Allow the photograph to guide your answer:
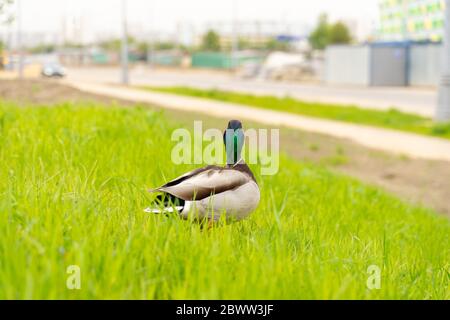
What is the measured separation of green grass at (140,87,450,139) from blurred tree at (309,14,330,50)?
47.7 m

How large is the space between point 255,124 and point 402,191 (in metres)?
7.17

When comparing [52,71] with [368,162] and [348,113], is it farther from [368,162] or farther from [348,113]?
[368,162]

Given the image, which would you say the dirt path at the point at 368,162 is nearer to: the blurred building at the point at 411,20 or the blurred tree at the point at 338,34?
the blurred building at the point at 411,20

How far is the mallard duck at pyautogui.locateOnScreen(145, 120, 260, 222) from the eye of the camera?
3.40 meters

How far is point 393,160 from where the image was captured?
13180mm

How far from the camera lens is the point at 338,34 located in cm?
6975

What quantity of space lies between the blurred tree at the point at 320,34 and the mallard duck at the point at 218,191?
2840 inches

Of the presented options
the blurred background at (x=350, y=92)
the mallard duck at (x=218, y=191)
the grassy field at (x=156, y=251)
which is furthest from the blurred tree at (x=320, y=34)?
the mallard duck at (x=218, y=191)

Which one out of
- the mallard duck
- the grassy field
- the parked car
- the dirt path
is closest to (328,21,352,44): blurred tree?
the parked car

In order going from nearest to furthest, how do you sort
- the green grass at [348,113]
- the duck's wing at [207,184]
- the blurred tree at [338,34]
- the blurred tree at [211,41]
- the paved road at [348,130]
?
the duck's wing at [207,184] → the paved road at [348,130] → the green grass at [348,113] → the blurred tree at [338,34] → the blurred tree at [211,41]

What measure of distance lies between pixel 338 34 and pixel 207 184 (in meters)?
68.3

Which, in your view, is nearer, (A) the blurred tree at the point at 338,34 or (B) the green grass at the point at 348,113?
(B) the green grass at the point at 348,113

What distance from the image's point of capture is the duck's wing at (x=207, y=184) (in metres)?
3.40

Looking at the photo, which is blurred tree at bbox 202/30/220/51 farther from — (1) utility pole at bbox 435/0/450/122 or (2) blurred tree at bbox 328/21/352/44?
(1) utility pole at bbox 435/0/450/122
